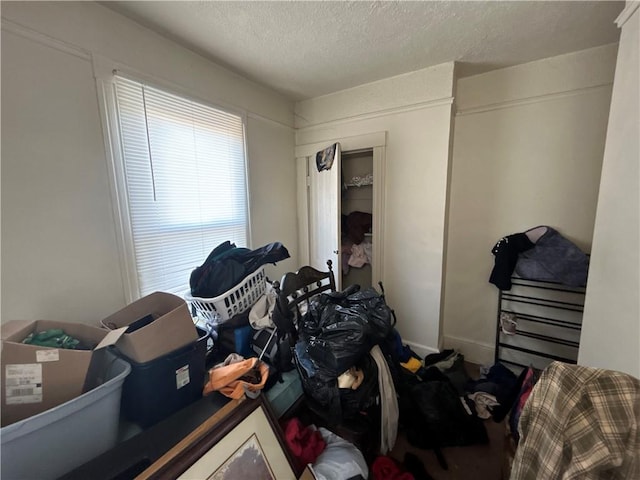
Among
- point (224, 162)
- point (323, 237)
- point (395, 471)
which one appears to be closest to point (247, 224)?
point (224, 162)

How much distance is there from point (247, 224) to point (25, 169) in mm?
1335

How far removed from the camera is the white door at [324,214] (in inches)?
91.4

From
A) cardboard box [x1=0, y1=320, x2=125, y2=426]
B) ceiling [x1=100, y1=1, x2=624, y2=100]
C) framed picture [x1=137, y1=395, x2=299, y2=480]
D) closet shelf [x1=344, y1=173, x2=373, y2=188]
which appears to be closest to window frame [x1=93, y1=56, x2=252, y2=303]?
ceiling [x1=100, y1=1, x2=624, y2=100]

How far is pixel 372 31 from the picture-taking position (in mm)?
1543

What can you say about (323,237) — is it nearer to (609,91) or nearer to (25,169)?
(25,169)

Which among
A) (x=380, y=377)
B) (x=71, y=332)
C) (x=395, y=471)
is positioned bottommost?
(x=395, y=471)

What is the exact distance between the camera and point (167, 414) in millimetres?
1104

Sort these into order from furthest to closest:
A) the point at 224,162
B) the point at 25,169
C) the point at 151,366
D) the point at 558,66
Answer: the point at 224,162 < the point at 558,66 < the point at 25,169 < the point at 151,366

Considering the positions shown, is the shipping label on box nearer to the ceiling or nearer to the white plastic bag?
the white plastic bag

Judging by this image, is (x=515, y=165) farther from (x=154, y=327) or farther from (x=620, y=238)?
(x=154, y=327)

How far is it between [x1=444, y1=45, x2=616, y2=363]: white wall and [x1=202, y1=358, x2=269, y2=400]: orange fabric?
1.93 m

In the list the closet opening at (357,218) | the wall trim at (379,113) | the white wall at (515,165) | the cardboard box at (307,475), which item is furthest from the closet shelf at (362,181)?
the cardboard box at (307,475)

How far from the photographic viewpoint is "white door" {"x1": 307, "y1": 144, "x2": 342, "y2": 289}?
2320 mm

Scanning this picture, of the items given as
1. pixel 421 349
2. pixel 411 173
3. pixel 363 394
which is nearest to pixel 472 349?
pixel 421 349
